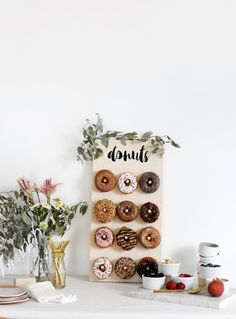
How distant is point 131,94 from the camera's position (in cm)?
227

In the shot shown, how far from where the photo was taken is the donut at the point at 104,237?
7.16 feet

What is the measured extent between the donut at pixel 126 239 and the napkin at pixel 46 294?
0.33 metres

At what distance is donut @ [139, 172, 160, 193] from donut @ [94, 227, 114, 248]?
205 mm

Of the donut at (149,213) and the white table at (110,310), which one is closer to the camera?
the white table at (110,310)

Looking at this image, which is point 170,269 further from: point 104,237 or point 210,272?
point 104,237

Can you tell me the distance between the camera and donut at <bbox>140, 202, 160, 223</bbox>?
2.18 meters

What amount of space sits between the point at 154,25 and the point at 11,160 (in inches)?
29.8

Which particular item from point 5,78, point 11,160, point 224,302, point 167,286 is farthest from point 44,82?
point 224,302

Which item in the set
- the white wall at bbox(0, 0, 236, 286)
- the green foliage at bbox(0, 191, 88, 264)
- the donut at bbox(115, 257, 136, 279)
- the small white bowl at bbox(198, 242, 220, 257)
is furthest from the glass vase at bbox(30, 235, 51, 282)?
the small white bowl at bbox(198, 242, 220, 257)

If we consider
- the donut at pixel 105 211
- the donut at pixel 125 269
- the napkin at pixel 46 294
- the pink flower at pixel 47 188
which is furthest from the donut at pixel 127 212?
the napkin at pixel 46 294

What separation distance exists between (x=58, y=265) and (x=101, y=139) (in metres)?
0.49

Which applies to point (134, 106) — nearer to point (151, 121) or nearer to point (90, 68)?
point (151, 121)

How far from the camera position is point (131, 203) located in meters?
2.20

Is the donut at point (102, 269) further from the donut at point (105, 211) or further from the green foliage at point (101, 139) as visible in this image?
the green foliage at point (101, 139)
